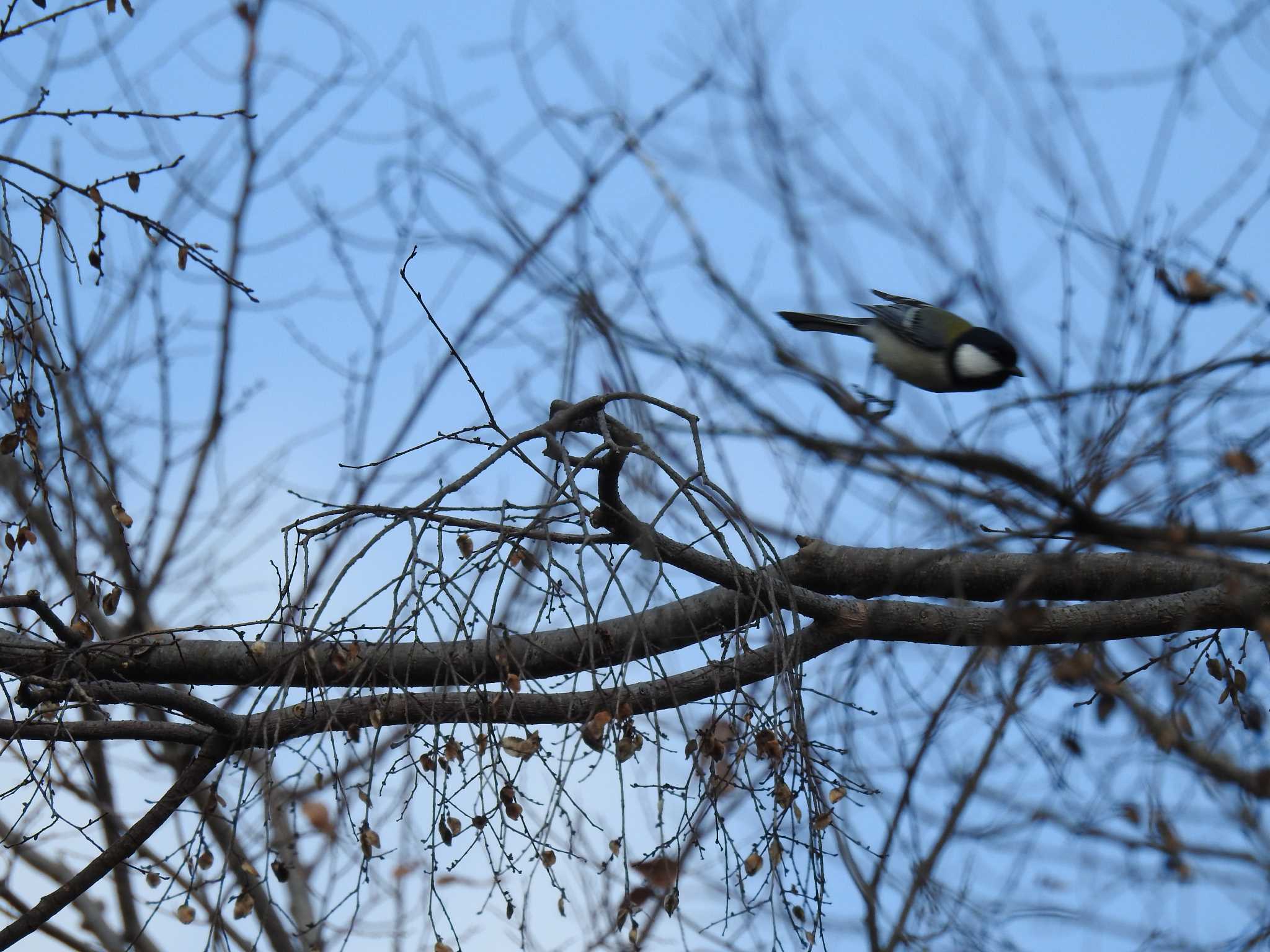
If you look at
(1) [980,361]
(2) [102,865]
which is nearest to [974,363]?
(1) [980,361]

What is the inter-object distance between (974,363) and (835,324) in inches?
26.6

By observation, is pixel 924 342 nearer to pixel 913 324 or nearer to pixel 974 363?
pixel 913 324

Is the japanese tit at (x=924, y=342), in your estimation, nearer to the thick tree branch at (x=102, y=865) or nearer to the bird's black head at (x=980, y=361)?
the bird's black head at (x=980, y=361)

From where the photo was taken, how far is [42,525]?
653 centimetres

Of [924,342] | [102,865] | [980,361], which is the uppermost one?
[924,342]

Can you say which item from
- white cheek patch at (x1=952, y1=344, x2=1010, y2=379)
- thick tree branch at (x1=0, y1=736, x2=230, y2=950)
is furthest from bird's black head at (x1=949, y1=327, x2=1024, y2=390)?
thick tree branch at (x1=0, y1=736, x2=230, y2=950)

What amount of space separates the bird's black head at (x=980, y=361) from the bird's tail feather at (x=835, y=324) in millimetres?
423

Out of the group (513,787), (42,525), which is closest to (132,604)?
(42,525)

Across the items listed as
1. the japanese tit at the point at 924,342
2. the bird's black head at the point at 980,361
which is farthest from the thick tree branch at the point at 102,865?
the bird's black head at the point at 980,361

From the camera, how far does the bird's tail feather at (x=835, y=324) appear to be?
5508mm

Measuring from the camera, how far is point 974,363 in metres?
5.38

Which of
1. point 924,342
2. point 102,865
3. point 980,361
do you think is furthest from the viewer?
point 924,342

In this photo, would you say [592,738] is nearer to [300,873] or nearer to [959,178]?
[959,178]

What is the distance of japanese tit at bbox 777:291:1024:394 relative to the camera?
538 cm
